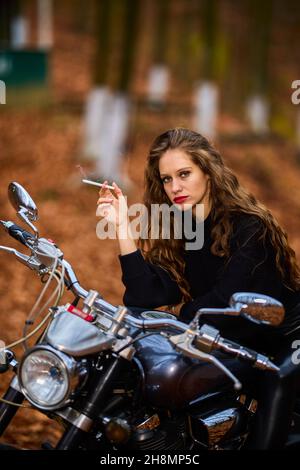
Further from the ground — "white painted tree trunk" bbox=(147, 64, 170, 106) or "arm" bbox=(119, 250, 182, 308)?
"white painted tree trunk" bbox=(147, 64, 170, 106)

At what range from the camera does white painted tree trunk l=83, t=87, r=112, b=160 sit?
9.96 meters

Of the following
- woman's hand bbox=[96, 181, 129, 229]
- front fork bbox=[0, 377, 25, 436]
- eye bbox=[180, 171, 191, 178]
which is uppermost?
eye bbox=[180, 171, 191, 178]

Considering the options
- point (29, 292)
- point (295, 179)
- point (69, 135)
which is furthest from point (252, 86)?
point (29, 292)

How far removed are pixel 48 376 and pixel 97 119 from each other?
25.8ft

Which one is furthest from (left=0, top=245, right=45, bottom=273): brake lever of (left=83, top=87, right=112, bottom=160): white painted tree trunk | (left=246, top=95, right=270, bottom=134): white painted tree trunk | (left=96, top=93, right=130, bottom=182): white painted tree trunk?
(left=246, top=95, right=270, bottom=134): white painted tree trunk

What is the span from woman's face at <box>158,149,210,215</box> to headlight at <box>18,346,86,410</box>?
0.98 m

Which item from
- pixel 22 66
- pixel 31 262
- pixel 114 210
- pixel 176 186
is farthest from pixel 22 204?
pixel 22 66

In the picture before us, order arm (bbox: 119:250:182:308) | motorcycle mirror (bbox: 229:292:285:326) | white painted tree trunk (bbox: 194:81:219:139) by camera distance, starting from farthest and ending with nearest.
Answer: white painted tree trunk (bbox: 194:81:219:139)
arm (bbox: 119:250:182:308)
motorcycle mirror (bbox: 229:292:285:326)

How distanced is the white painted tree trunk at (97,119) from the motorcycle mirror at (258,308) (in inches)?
300

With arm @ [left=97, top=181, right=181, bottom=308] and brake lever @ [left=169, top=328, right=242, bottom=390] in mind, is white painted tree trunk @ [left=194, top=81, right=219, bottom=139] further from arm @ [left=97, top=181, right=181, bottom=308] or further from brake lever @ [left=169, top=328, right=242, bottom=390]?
brake lever @ [left=169, top=328, right=242, bottom=390]

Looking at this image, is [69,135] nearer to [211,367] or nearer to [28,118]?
[28,118]

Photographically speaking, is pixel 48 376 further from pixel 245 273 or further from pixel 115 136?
pixel 115 136

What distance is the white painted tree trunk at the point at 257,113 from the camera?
14133 mm

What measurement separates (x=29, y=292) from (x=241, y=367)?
428 cm
